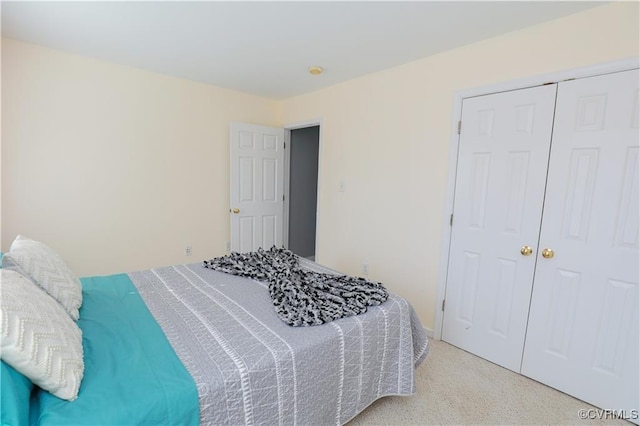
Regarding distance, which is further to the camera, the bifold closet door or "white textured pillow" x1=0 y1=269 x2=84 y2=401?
the bifold closet door

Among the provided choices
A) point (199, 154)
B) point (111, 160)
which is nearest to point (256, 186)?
point (199, 154)

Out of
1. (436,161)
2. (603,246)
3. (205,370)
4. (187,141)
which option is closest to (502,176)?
(436,161)

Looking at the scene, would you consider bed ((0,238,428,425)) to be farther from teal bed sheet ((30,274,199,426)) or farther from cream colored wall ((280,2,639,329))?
cream colored wall ((280,2,639,329))

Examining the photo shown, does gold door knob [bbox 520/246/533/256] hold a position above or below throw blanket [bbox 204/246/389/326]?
above

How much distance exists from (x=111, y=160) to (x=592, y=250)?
13.0ft

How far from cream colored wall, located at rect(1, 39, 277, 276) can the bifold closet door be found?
8.90 feet

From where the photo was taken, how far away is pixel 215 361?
47.9 inches

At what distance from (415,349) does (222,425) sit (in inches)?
49.2

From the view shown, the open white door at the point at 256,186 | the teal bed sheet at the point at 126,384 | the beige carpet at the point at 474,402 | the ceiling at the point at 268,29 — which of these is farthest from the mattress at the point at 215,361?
Answer: the open white door at the point at 256,186

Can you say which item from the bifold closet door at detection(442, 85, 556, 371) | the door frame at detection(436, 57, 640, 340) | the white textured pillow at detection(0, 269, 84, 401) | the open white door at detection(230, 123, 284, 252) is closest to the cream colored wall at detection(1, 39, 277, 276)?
the open white door at detection(230, 123, 284, 252)

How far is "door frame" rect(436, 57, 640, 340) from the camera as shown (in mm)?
1859

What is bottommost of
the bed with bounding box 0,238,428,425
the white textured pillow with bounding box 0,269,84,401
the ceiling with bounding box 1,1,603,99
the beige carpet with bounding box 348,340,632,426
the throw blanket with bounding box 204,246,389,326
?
the beige carpet with bounding box 348,340,632,426

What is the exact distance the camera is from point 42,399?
3.23ft

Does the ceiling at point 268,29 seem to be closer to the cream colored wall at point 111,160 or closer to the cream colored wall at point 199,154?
the cream colored wall at point 199,154
